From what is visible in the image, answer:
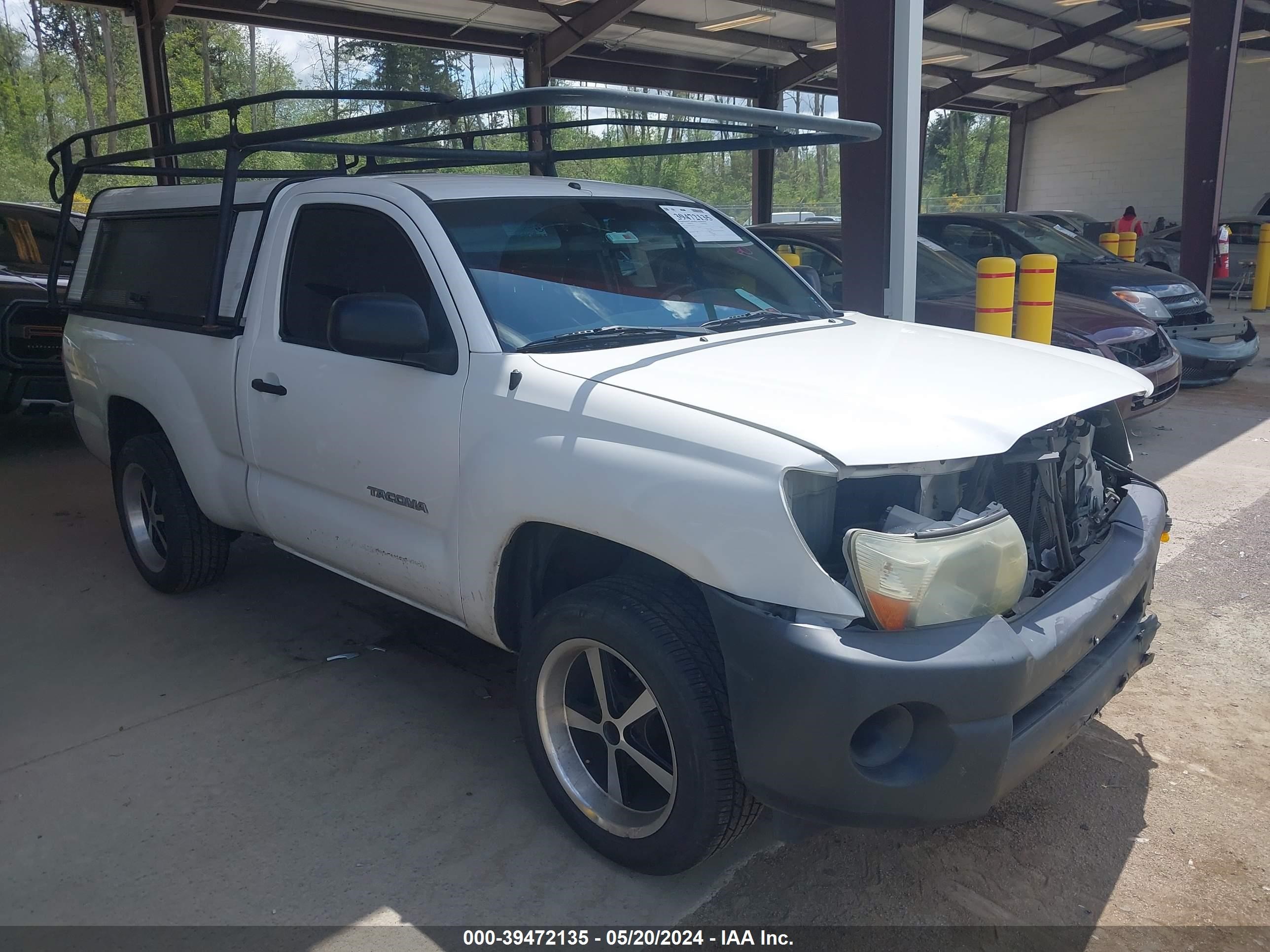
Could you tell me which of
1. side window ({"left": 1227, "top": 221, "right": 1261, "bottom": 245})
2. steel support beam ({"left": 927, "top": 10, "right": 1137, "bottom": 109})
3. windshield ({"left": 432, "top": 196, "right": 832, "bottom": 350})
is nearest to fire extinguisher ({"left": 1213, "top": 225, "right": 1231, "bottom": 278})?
side window ({"left": 1227, "top": 221, "right": 1261, "bottom": 245})

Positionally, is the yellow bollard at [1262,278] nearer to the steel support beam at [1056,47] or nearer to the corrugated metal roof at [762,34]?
the corrugated metal roof at [762,34]

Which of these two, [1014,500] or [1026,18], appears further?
[1026,18]

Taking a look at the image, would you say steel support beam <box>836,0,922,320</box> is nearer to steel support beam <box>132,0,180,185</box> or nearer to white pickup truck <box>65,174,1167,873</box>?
white pickup truck <box>65,174,1167,873</box>

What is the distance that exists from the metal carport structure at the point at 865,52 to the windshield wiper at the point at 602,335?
3631 millimetres

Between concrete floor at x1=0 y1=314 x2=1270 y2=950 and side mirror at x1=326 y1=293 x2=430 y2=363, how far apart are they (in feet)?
4.74

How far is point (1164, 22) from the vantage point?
1925cm

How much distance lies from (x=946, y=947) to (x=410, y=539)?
2012 millimetres

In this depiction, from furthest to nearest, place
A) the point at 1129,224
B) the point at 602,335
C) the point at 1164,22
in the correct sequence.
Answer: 1. the point at 1164,22
2. the point at 1129,224
3. the point at 602,335

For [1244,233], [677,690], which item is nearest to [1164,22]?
[1244,233]

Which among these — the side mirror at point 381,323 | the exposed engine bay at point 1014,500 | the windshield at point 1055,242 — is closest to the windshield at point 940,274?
the windshield at point 1055,242

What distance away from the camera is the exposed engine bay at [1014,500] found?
7.92 feet

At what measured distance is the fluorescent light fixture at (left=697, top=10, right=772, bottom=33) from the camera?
1560cm

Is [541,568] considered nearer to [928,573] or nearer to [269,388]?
[928,573]

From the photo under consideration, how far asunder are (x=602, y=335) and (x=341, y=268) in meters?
1.19
